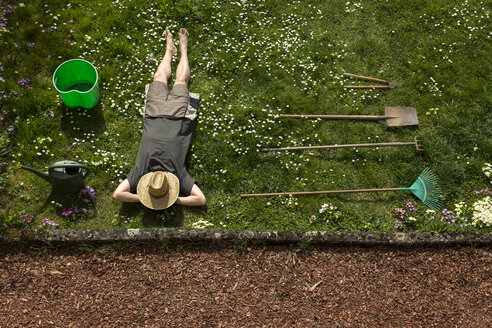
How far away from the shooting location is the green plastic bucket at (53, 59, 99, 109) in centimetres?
654

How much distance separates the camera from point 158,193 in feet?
18.8

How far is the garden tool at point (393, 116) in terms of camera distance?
702 cm

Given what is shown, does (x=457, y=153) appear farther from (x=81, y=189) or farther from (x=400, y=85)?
(x=81, y=189)

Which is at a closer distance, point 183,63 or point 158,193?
point 158,193

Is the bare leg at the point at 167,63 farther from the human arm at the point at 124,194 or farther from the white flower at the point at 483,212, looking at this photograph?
the white flower at the point at 483,212

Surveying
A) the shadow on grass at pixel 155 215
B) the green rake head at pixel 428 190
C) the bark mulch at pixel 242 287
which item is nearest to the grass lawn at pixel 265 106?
the shadow on grass at pixel 155 215

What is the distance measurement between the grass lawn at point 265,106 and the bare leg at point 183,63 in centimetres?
22

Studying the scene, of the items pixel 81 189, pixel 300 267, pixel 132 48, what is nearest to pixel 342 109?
pixel 300 267

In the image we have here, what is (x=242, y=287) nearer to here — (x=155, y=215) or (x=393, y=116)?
(x=155, y=215)

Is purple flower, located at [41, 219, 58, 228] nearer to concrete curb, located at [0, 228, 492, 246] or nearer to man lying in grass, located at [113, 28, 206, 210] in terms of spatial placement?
concrete curb, located at [0, 228, 492, 246]

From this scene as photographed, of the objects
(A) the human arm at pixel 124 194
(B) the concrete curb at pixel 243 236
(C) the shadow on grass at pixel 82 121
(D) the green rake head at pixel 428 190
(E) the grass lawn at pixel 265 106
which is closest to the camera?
(B) the concrete curb at pixel 243 236

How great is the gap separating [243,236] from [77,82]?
4249 mm

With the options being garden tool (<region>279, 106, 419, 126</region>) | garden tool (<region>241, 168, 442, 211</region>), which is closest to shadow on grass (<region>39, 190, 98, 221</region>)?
garden tool (<region>241, 168, 442, 211</region>)

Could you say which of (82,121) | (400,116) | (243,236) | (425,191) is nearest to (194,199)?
(243,236)
